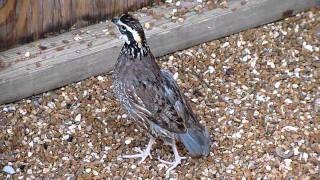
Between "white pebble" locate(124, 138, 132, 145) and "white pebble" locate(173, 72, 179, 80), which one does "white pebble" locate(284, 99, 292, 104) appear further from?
"white pebble" locate(124, 138, 132, 145)

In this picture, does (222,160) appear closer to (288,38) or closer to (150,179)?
(150,179)

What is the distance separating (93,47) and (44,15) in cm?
39

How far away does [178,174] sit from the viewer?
5.03 metres

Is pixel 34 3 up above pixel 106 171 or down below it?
above

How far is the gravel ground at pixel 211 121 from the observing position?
5051 millimetres

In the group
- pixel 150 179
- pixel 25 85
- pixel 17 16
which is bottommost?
pixel 150 179

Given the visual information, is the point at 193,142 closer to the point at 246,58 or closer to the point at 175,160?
the point at 175,160

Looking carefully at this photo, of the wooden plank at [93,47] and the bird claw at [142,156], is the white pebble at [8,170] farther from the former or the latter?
the bird claw at [142,156]

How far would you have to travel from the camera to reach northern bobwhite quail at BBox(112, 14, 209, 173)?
4863mm

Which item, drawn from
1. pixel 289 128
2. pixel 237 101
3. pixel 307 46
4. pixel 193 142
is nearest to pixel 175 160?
pixel 193 142

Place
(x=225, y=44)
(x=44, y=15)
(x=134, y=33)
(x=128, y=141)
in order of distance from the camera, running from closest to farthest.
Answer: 1. (x=134, y=33)
2. (x=128, y=141)
3. (x=44, y=15)
4. (x=225, y=44)

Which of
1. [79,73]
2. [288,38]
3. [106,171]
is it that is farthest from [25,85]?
[288,38]

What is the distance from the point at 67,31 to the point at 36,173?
1066mm

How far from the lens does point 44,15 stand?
5379 millimetres
